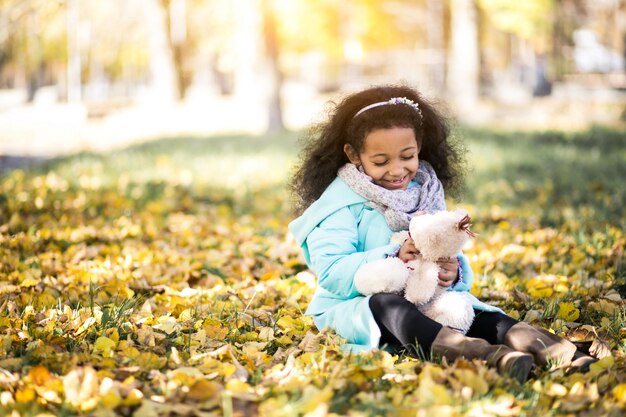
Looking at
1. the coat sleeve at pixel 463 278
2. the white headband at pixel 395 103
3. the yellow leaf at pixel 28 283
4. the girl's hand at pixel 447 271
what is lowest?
the yellow leaf at pixel 28 283

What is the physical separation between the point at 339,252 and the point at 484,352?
0.76 meters

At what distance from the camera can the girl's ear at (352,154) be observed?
3373mm

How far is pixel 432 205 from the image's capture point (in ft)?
10.7

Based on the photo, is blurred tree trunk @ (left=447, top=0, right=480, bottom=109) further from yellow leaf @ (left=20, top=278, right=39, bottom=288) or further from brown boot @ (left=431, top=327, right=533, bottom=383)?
brown boot @ (left=431, top=327, right=533, bottom=383)

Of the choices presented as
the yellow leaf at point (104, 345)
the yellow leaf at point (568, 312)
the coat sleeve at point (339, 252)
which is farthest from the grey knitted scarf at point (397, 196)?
the yellow leaf at point (104, 345)

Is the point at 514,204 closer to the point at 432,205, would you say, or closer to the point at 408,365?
the point at 432,205

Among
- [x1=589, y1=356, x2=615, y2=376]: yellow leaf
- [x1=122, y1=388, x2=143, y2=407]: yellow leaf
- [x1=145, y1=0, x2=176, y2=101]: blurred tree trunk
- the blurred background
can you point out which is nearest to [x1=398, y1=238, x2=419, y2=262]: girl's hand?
[x1=589, y1=356, x2=615, y2=376]: yellow leaf

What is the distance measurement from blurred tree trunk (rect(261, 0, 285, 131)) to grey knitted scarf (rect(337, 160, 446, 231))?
44.8ft

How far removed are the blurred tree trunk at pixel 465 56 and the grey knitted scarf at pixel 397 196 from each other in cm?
1449

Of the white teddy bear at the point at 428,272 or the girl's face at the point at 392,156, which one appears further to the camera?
the girl's face at the point at 392,156

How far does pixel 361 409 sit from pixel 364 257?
0.88m

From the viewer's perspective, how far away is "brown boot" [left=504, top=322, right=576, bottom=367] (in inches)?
107

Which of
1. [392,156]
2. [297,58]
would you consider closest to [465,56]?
[392,156]

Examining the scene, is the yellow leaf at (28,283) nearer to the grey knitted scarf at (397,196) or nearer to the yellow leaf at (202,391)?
the grey knitted scarf at (397,196)
